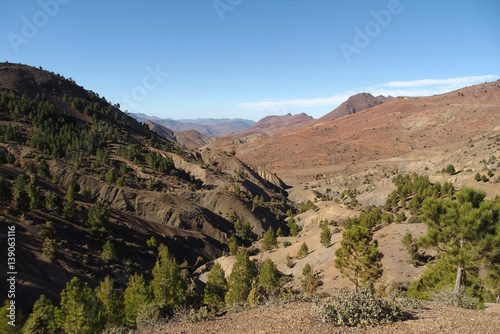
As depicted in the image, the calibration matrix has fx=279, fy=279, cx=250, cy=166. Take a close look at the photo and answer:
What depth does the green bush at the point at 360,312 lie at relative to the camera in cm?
→ 1045

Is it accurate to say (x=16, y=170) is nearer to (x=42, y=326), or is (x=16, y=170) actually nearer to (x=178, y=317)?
(x=42, y=326)

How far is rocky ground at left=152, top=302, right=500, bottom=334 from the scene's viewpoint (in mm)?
10000

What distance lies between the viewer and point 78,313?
16000mm

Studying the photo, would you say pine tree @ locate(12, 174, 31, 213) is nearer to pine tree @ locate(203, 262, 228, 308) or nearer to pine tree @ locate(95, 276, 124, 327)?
pine tree @ locate(95, 276, 124, 327)

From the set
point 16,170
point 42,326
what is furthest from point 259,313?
point 16,170

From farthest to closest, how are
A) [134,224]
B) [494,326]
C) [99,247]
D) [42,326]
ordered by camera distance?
[134,224] < [99,247] < [42,326] < [494,326]

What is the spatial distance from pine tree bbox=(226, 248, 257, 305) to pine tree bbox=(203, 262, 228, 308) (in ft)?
2.44

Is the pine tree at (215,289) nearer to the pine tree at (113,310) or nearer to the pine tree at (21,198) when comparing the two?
the pine tree at (113,310)

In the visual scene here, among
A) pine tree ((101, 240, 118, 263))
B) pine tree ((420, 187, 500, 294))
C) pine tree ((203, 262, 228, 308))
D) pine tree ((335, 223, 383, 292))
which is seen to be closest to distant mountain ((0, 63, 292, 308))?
pine tree ((101, 240, 118, 263))

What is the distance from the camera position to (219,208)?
69000mm

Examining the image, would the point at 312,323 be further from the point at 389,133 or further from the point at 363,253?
the point at 389,133

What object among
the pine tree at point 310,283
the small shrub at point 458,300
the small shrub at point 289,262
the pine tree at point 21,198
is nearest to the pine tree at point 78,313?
the pine tree at point 310,283

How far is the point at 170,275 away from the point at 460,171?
231 feet

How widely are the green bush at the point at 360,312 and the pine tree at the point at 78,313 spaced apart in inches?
525
